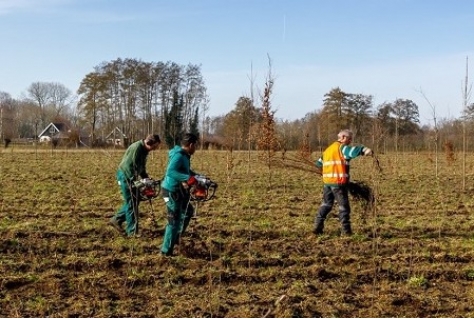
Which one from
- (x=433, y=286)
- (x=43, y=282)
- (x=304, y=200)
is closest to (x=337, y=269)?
(x=433, y=286)

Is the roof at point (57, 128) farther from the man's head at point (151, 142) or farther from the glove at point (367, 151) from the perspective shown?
the glove at point (367, 151)

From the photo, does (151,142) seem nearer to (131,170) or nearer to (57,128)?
(131,170)

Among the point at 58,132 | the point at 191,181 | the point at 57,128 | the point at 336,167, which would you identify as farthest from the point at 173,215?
the point at 58,132

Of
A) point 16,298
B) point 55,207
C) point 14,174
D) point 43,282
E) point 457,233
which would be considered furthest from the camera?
point 14,174

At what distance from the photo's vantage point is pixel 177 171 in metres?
6.48

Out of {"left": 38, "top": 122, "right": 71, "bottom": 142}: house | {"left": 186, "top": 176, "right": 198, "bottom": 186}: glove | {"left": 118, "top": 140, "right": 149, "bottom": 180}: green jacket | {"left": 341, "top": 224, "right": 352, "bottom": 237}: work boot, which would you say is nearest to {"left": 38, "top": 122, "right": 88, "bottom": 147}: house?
{"left": 38, "top": 122, "right": 71, "bottom": 142}: house

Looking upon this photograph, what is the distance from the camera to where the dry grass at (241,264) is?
15.2ft

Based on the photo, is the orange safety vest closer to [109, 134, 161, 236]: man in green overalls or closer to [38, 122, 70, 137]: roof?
[109, 134, 161, 236]: man in green overalls

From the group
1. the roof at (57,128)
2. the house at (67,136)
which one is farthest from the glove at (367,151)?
the roof at (57,128)

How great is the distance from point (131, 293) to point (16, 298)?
1.00 m

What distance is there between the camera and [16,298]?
4859 mm

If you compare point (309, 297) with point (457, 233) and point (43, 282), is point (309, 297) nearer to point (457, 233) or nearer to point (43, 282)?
point (43, 282)

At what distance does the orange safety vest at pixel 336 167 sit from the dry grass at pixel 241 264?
588mm

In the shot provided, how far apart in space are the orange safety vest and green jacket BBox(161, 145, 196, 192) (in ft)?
7.61
